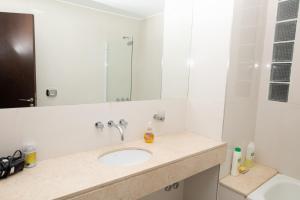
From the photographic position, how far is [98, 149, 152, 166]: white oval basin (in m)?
1.35

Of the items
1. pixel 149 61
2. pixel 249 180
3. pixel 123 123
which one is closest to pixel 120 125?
pixel 123 123

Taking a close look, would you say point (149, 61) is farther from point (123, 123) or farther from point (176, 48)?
point (123, 123)

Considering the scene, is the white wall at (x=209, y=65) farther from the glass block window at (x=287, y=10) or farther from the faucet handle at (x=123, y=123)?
the faucet handle at (x=123, y=123)

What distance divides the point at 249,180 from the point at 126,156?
104 cm

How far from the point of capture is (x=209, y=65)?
1.69m

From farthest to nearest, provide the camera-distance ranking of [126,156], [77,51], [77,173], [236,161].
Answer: [236,161], [126,156], [77,51], [77,173]

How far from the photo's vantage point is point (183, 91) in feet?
6.24

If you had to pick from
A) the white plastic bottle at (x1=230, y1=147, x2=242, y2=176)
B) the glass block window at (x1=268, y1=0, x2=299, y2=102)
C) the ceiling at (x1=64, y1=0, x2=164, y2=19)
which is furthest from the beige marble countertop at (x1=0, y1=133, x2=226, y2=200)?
the ceiling at (x1=64, y1=0, x2=164, y2=19)

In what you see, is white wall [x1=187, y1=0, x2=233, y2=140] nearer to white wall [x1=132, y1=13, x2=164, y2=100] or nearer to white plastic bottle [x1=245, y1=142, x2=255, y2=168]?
white wall [x1=132, y1=13, x2=164, y2=100]

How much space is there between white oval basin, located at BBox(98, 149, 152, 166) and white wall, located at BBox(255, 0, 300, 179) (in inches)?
47.2

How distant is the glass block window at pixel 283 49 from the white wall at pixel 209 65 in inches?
22.1

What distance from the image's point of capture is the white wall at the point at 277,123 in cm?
169

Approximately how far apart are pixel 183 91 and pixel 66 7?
1.16 metres

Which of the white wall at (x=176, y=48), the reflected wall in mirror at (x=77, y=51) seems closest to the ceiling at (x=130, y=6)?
the reflected wall in mirror at (x=77, y=51)
